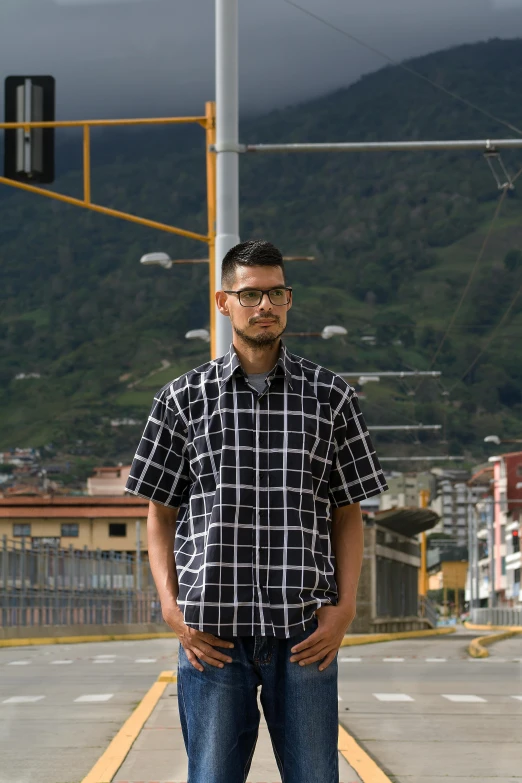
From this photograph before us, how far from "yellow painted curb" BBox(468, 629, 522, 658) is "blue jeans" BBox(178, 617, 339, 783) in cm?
2431

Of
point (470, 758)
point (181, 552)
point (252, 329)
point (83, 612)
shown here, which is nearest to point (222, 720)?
point (181, 552)

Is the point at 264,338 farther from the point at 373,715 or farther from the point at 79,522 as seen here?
the point at 79,522

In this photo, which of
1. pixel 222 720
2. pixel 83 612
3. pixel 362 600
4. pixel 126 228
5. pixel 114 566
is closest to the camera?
pixel 222 720

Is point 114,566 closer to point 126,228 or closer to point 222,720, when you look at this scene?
point 222,720

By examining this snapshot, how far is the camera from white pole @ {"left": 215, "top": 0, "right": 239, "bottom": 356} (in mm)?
16297

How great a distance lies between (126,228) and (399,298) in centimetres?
3282

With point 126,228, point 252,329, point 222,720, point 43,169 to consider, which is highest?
point 126,228

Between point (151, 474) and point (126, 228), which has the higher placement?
point (126, 228)

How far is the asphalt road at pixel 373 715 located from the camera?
9742mm

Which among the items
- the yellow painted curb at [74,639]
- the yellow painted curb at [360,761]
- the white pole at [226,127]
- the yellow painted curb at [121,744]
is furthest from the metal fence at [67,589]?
the yellow painted curb at [360,761]

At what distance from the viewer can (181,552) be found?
189 inches

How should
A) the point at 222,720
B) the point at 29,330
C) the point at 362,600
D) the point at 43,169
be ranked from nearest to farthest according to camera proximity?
the point at 222,720
the point at 43,169
the point at 362,600
the point at 29,330

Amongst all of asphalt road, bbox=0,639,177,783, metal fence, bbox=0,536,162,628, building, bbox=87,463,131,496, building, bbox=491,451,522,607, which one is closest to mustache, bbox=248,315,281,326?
asphalt road, bbox=0,639,177,783

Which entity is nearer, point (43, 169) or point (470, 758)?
point (470, 758)
